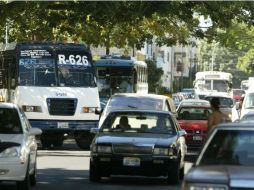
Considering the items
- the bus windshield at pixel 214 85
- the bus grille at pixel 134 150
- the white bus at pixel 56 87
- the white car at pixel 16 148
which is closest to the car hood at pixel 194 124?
the white bus at pixel 56 87

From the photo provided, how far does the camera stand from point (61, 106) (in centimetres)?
2559

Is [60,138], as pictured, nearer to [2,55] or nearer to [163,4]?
[2,55]

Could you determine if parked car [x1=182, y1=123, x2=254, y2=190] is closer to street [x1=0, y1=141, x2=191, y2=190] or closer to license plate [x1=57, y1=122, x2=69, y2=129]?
street [x1=0, y1=141, x2=191, y2=190]

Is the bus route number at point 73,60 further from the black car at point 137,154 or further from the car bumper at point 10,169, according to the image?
the car bumper at point 10,169

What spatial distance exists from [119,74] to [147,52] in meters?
52.6

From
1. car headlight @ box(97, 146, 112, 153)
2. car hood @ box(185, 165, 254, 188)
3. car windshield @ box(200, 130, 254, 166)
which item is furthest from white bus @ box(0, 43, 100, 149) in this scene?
car hood @ box(185, 165, 254, 188)

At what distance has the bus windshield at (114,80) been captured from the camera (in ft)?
118

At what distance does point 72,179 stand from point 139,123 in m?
1.86

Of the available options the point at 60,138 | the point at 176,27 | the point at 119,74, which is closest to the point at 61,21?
the point at 60,138

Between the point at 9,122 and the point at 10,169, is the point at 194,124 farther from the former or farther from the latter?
the point at 10,169

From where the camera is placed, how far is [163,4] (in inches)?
709

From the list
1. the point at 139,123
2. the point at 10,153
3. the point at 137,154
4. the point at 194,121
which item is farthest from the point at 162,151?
the point at 194,121

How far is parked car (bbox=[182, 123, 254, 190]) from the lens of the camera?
335 inches

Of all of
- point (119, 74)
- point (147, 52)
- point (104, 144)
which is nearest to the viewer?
point (104, 144)
